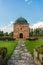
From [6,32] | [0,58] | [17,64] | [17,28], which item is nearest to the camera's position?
[0,58]

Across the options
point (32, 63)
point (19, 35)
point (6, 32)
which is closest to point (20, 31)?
point (19, 35)

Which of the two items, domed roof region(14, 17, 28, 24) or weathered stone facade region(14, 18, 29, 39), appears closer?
weathered stone facade region(14, 18, 29, 39)

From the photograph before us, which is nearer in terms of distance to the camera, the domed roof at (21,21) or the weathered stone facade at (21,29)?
the weathered stone facade at (21,29)

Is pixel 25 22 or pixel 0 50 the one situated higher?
pixel 25 22

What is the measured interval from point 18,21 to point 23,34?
12.6 feet

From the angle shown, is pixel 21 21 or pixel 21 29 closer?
pixel 21 29

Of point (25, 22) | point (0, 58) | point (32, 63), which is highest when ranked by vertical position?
point (25, 22)

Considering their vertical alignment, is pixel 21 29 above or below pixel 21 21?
below

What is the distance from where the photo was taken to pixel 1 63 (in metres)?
7.46

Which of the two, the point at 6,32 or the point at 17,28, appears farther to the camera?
the point at 6,32

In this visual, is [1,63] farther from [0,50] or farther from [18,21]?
[18,21]

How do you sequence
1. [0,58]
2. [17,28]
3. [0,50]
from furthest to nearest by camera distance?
1. [17,28]
2. [0,50]
3. [0,58]

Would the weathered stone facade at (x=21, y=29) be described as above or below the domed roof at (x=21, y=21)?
below

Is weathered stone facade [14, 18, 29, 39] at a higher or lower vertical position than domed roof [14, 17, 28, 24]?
lower
